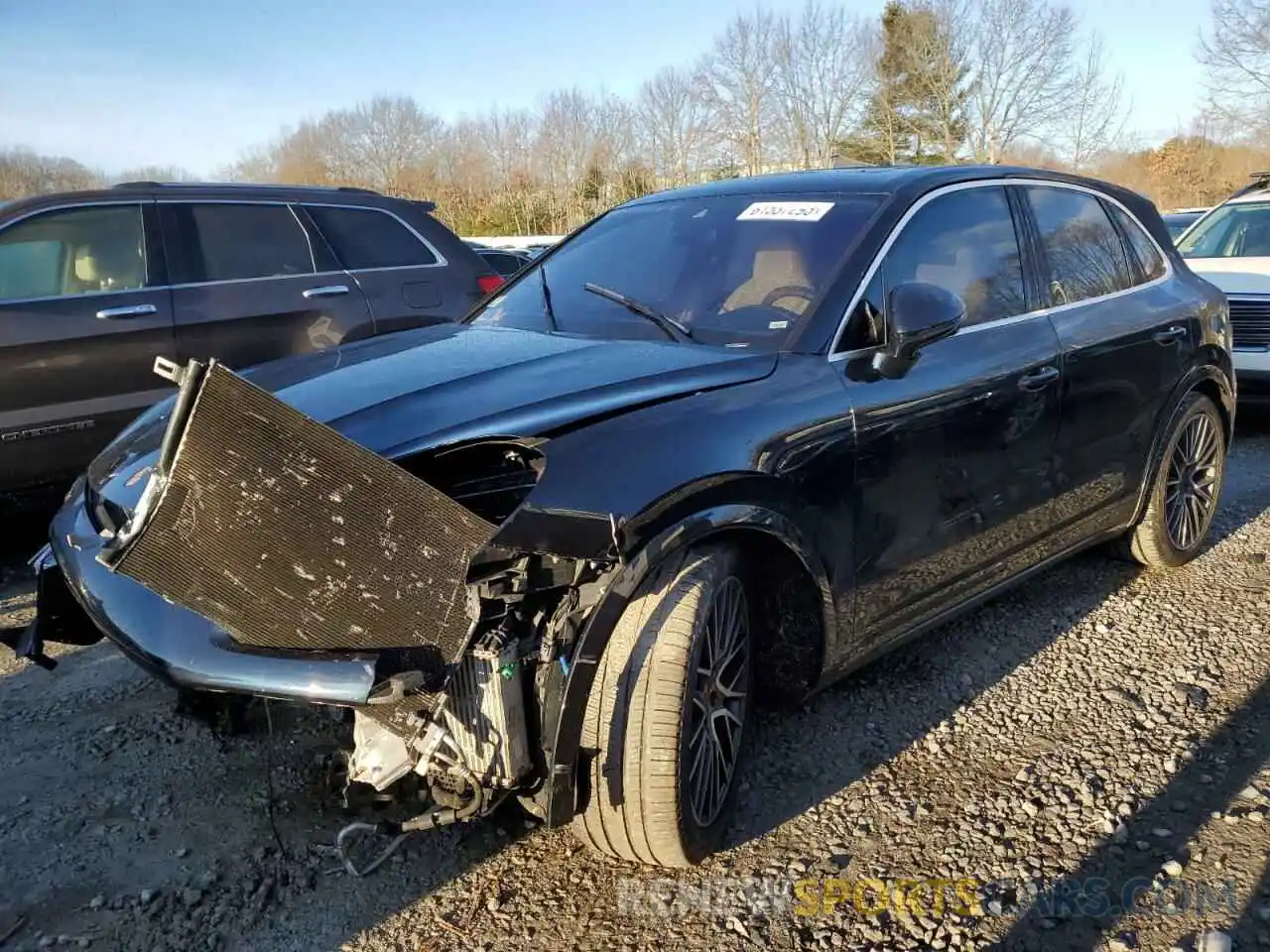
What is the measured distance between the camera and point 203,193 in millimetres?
5332

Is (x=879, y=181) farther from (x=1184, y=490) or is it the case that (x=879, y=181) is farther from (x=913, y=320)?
(x=1184, y=490)

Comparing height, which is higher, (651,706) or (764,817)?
(651,706)

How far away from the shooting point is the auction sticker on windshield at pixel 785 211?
3.21 meters

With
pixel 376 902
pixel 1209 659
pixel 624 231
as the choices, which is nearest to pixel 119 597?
pixel 376 902

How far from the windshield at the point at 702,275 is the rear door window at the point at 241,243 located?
2.29 metres

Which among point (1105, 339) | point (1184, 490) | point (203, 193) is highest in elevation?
point (203, 193)

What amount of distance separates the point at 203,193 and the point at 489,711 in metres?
4.30

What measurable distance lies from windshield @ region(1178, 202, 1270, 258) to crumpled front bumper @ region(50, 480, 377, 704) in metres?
8.48

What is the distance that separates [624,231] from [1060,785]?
235 cm

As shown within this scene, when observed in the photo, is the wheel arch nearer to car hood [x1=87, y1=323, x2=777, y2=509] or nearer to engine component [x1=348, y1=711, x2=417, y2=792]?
car hood [x1=87, y1=323, x2=777, y2=509]

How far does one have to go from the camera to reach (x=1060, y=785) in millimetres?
2844

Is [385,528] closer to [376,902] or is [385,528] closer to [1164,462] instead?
[376,902]

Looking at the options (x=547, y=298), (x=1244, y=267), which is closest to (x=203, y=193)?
(x=547, y=298)

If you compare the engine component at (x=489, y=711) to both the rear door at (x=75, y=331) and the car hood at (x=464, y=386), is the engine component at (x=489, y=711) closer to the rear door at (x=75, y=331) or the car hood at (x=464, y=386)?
the car hood at (x=464, y=386)
